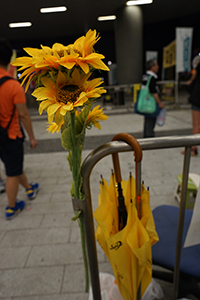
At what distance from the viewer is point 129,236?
81cm

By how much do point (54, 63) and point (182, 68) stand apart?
7.84 meters

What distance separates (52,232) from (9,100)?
137 centimetres

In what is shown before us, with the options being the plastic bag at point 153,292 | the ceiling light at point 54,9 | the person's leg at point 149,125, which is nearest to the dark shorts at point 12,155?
the ceiling light at point 54,9

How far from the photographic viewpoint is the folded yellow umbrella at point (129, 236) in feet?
Answer: 2.68

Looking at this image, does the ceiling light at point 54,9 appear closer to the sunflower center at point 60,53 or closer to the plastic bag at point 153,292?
the sunflower center at point 60,53

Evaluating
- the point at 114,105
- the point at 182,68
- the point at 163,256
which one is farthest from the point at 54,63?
the point at 114,105

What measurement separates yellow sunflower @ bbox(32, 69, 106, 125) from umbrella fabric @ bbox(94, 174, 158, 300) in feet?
1.35

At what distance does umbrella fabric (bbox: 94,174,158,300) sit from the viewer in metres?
0.82

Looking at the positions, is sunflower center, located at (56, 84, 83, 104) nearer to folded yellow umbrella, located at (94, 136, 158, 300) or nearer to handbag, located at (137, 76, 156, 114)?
folded yellow umbrella, located at (94, 136, 158, 300)

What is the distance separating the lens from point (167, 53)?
25.7ft

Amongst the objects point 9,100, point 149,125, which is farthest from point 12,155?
point 149,125

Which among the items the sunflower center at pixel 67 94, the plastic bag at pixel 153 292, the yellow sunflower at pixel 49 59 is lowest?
the plastic bag at pixel 153 292

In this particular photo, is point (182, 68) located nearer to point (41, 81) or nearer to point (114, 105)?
point (114, 105)

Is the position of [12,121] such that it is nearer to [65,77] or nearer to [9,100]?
[9,100]
